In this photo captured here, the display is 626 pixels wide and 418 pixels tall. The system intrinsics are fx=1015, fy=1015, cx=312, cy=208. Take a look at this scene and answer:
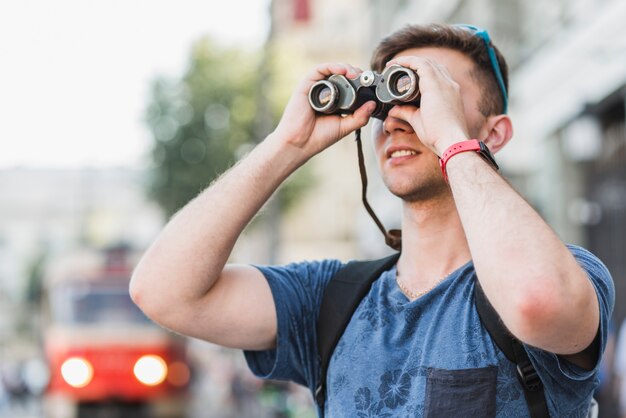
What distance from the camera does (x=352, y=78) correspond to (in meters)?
2.81

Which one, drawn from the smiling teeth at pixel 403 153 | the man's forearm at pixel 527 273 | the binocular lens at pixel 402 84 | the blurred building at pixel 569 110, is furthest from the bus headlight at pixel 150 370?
the man's forearm at pixel 527 273

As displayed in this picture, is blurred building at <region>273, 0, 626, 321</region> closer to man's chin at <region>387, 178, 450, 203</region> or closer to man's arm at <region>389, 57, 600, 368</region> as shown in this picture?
man's chin at <region>387, 178, 450, 203</region>

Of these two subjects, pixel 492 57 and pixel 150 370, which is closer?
pixel 492 57

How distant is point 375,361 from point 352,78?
0.78 meters

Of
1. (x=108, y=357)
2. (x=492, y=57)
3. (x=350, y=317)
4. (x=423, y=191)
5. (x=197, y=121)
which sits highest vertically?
(x=197, y=121)

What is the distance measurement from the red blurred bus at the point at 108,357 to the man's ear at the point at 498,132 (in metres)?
11.6

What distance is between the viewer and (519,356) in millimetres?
2404

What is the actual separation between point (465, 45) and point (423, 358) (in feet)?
3.13

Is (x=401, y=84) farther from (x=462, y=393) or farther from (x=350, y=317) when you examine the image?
(x=462, y=393)

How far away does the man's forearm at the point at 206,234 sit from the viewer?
2840 millimetres

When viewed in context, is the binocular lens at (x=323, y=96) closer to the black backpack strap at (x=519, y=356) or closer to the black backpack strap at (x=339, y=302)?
the black backpack strap at (x=339, y=302)

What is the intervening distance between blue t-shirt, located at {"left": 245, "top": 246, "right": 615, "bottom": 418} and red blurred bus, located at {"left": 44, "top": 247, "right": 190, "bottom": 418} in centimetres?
1144

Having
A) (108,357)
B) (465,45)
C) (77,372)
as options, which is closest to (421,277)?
(465,45)

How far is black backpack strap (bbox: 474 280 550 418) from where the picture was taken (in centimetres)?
237
